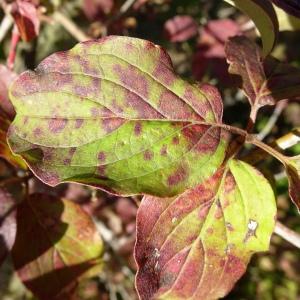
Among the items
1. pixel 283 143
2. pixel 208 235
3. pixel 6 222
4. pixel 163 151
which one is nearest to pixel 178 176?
pixel 163 151

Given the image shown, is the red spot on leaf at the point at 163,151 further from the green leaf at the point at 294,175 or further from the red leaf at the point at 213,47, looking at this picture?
the red leaf at the point at 213,47

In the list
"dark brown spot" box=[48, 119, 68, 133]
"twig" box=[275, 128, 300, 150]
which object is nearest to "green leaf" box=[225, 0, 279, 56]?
"twig" box=[275, 128, 300, 150]

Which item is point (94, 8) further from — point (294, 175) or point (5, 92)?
point (294, 175)

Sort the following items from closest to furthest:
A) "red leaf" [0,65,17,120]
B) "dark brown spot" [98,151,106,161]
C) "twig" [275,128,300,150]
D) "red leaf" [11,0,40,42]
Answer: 1. "dark brown spot" [98,151,106,161]
2. "twig" [275,128,300,150]
3. "red leaf" [0,65,17,120]
4. "red leaf" [11,0,40,42]

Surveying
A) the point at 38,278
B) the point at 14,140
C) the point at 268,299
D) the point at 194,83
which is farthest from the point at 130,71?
the point at 268,299

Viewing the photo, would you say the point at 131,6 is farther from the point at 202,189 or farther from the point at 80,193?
the point at 202,189

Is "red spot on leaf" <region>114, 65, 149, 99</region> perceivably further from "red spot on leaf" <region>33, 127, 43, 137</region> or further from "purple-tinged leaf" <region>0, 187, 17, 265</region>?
"purple-tinged leaf" <region>0, 187, 17, 265</region>
